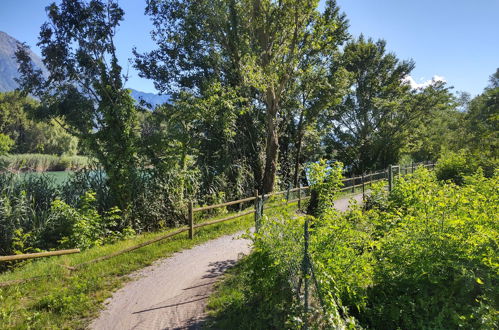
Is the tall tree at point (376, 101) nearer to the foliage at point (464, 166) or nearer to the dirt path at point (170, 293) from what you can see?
the foliage at point (464, 166)

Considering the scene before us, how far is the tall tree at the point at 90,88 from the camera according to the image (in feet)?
32.1

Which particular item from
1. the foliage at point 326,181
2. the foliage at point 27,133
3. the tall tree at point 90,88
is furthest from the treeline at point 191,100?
the foliage at point 27,133

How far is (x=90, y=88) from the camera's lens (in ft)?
36.8

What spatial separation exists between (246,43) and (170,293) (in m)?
10.8

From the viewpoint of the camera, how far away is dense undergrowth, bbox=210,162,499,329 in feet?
10.5

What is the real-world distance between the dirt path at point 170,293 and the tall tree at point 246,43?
21.9ft

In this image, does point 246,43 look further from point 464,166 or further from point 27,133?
point 27,133

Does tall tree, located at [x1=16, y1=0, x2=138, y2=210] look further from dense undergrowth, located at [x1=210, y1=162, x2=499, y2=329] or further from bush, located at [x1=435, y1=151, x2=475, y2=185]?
bush, located at [x1=435, y1=151, x2=475, y2=185]

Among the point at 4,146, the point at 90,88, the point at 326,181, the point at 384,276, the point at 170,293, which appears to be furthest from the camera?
the point at 4,146

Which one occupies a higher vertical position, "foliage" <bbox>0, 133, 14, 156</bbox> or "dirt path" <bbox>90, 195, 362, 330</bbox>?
"foliage" <bbox>0, 133, 14, 156</bbox>

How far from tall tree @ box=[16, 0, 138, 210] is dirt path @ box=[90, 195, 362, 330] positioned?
407cm

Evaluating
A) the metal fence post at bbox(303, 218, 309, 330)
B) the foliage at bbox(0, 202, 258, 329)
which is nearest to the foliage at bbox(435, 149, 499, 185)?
the metal fence post at bbox(303, 218, 309, 330)

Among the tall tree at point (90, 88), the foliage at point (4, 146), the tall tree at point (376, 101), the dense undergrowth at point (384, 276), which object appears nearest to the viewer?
the dense undergrowth at point (384, 276)

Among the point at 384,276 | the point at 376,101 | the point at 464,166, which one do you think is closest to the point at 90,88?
the point at 384,276
